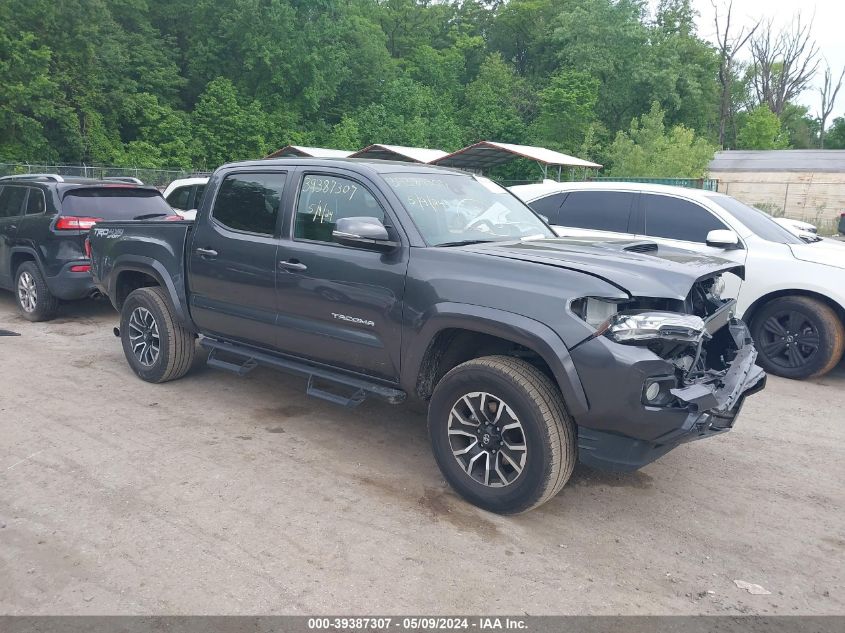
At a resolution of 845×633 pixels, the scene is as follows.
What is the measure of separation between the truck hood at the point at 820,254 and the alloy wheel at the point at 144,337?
20.2 feet

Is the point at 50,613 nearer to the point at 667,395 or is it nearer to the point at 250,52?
the point at 667,395

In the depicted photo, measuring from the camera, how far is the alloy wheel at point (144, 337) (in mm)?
5800

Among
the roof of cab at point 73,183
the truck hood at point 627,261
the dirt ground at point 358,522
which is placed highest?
the roof of cab at point 73,183

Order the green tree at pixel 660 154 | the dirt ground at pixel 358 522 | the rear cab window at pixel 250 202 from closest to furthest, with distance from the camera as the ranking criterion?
the dirt ground at pixel 358 522
the rear cab window at pixel 250 202
the green tree at pixel 660 154

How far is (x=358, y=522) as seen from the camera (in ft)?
11.9

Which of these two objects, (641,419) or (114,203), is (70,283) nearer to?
(114,203)

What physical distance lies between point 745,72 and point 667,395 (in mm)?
75059

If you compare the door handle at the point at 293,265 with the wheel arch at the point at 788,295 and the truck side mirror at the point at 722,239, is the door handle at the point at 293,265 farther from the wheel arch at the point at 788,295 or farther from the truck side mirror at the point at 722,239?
the wheel arch at the point at 788,295

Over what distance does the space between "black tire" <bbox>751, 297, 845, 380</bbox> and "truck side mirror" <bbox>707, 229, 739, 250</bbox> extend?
74 centimetres

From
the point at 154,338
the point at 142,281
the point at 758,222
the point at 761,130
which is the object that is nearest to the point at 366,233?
the point at 154,338

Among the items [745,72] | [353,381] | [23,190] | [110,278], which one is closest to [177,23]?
[23,190]

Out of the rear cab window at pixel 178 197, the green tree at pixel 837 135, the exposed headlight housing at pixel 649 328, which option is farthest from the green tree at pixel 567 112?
the exposed headlight housing at pixel 649 328

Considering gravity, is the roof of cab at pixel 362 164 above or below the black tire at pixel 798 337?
above

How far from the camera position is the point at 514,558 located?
3.32 m
